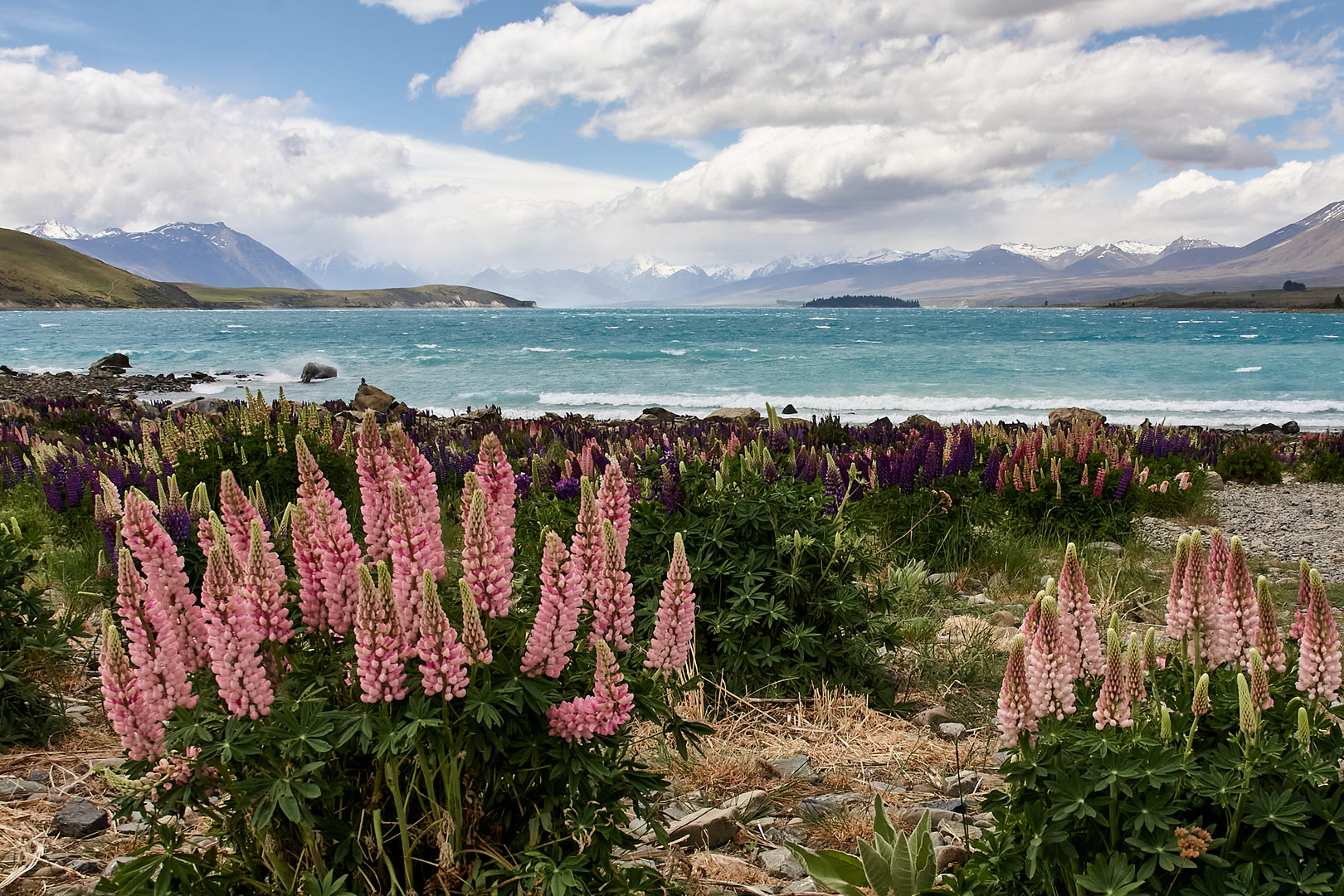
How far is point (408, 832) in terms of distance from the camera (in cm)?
220

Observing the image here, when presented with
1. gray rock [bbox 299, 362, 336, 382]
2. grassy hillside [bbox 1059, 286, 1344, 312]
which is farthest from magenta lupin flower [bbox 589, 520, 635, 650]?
grassy hillside [bbox 1059, 286, 1344, 312]

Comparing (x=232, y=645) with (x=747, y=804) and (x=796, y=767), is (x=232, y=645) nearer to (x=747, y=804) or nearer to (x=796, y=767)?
(x=747, y=804)

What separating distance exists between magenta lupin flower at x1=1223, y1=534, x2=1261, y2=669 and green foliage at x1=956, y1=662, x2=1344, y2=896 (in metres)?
0.12

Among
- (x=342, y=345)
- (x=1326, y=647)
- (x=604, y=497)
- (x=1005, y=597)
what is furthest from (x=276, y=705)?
(x=342, y=345)

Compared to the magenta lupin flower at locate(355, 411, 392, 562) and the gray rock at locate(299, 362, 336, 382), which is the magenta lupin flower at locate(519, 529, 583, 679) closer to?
the magenta lupin flower at locate(355, 411, 392, 562)

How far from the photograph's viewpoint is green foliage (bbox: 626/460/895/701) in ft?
14.2

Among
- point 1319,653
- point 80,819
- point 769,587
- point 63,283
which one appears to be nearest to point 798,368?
point 769,587

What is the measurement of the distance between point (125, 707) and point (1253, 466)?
1571 centimetres

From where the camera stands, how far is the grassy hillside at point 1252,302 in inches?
5640

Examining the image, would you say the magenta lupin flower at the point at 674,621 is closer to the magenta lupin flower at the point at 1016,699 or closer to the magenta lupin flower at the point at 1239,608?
the magenta lupin flower at the point at 1016,699

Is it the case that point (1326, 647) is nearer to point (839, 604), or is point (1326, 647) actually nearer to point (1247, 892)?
point (1247, 892)

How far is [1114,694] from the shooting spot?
6.47 ft

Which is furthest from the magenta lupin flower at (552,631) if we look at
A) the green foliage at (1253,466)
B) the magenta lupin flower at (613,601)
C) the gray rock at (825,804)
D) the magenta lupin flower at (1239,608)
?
the green foliage at (1253,466)

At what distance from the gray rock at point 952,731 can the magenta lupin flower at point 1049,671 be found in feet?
7.73
